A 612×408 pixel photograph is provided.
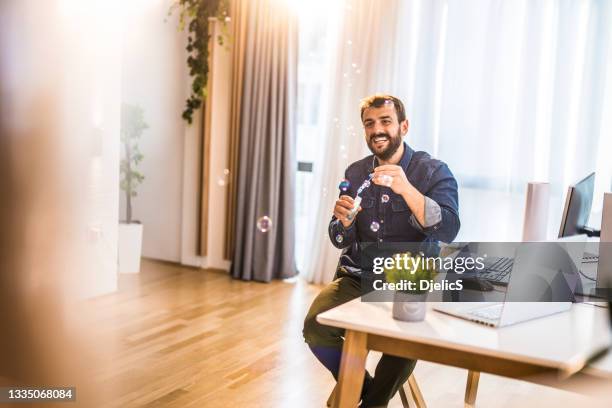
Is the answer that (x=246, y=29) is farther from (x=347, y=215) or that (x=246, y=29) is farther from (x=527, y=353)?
(x=527, y=353)

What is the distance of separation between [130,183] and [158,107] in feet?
2.15

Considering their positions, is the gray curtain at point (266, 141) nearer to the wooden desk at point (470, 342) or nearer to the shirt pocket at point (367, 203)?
the shirt pocket at point (367, 203)

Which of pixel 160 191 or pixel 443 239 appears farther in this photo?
pixel 160 191

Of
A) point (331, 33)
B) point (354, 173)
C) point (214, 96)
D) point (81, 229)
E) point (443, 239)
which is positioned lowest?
point (81, 229)

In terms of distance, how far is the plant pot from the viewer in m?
1.53

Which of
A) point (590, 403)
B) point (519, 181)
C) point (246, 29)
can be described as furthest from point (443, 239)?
point (246, 29)

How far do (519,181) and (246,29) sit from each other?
2.11m

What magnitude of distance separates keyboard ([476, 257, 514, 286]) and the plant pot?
1.16ft

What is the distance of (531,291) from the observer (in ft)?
5.15

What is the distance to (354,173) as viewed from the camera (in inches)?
96.1

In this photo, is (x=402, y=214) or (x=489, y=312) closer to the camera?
(x=489, y=312)

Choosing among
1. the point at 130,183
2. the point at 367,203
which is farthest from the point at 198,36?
the point at 367,203

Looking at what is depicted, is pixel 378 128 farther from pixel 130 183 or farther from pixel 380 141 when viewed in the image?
pixel 130 183

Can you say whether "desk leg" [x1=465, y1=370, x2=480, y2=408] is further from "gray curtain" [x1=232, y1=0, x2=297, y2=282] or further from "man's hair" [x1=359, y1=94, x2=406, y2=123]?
"gray curtain" [x1=232, y1=0, x2=297, y2=282]
